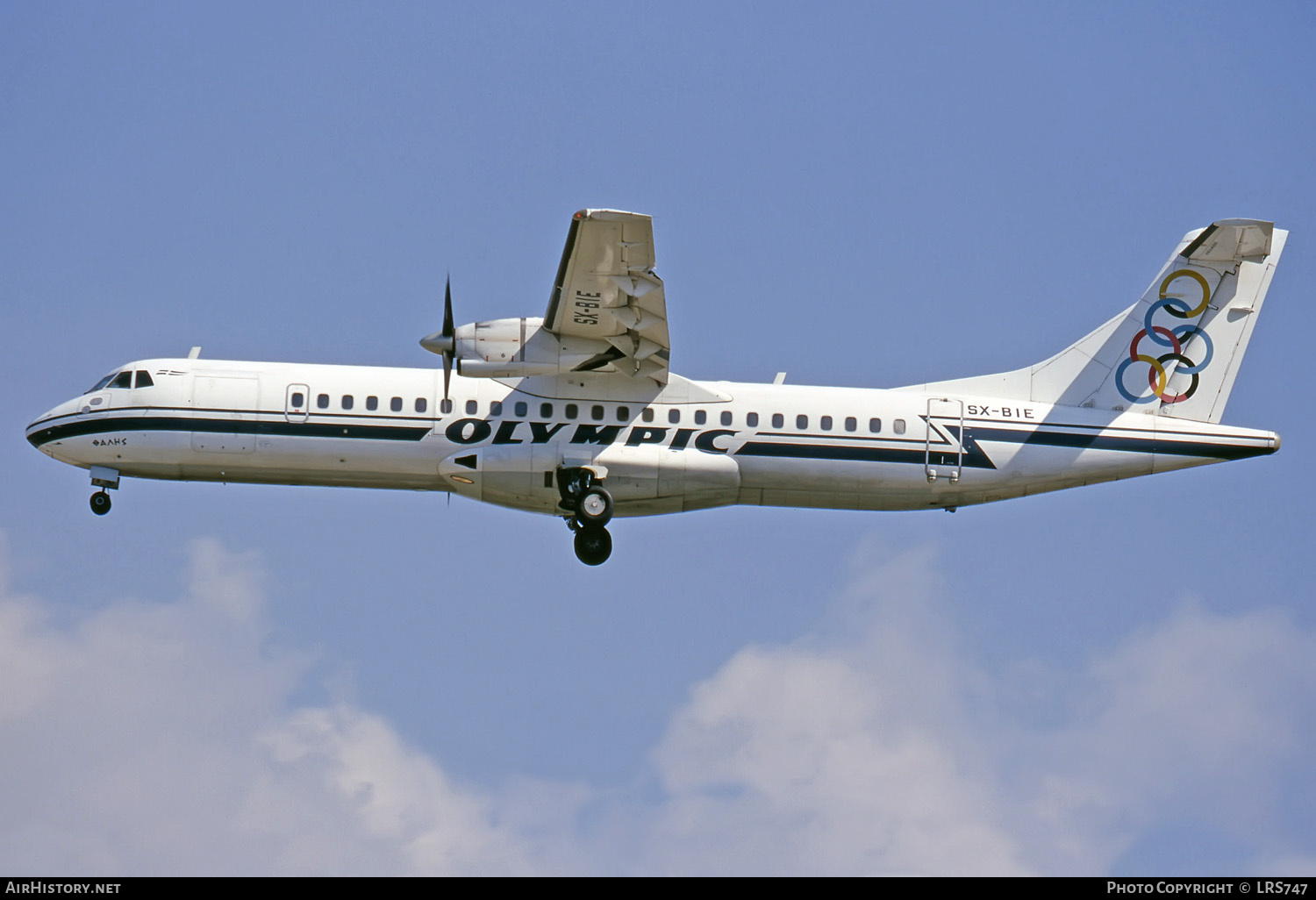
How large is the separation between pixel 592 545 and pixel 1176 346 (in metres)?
9.36

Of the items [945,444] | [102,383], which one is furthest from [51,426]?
[945,444]

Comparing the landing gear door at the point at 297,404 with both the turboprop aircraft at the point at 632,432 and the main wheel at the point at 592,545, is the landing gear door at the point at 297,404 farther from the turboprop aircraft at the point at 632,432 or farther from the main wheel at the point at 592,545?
the main wheel at the point at 592,545

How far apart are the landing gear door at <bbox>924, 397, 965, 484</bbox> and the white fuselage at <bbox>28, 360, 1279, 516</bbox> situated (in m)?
0.02

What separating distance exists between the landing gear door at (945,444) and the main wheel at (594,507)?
470 centimetres

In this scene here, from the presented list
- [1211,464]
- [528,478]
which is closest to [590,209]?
[528,478]

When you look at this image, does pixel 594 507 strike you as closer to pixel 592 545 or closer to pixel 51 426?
pixel 592 545

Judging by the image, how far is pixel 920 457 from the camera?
76.9 feet

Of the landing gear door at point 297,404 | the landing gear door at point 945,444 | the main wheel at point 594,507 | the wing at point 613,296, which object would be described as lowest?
the main wheel at point 594,507

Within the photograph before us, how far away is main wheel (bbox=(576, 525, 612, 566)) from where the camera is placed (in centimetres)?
2339

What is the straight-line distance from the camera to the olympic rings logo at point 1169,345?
24.1m

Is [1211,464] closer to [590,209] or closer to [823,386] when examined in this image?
[823,386]

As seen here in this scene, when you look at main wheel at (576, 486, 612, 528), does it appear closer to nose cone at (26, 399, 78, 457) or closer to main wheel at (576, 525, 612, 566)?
main wheel at (576, 525, 612, 566)

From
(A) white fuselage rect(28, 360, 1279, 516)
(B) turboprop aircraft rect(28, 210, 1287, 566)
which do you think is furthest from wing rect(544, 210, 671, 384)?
(A) white fuselage rect(28, 360, 1279, 516)

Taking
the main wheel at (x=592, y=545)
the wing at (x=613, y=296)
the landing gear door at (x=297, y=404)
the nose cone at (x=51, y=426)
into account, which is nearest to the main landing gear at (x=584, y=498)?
the main wheel at (x=592, y=545)
